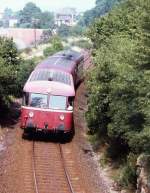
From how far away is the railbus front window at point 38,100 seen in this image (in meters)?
26.7

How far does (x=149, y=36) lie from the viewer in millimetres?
20109

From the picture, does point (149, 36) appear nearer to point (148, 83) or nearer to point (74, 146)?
point (148, 83)

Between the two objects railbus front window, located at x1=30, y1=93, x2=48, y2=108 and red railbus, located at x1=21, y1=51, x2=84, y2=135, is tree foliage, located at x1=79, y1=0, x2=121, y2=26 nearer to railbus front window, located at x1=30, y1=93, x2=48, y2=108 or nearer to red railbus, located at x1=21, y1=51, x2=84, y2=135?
red railbus, located at x1=21, y1=51, x2=84, y2=135

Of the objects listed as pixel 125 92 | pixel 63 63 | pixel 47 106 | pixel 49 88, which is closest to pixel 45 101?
pixel 47 106

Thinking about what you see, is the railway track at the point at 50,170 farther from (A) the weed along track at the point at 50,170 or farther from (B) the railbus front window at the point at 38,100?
(B) the railbus front window at the point at 38,100

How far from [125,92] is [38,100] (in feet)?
22.7

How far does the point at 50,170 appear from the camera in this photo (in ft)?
74.6

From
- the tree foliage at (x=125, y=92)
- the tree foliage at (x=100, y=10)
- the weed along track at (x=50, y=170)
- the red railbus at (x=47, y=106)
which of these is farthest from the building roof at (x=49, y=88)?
the tree foliage at (x=100, y=10)

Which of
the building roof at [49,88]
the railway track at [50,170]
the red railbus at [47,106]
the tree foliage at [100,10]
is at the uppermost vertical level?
the building roof at [49,88]

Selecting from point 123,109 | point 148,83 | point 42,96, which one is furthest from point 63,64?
point 148,83

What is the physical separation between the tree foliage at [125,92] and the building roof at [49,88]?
134 centimetres

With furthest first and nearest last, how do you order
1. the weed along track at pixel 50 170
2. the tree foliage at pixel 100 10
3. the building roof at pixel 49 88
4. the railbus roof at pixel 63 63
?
the tree foliage at pixel 100 10 < the railbus roof at pixel 63 63 < the building roof at pixel 49 88 < the weed along track at pixel 50 170

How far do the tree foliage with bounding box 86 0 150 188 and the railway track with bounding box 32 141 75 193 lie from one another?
8.57ft

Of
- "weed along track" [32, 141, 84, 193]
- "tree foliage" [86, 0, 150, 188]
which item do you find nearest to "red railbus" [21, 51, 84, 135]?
"weed along track" [32, 141, 84, 193]
